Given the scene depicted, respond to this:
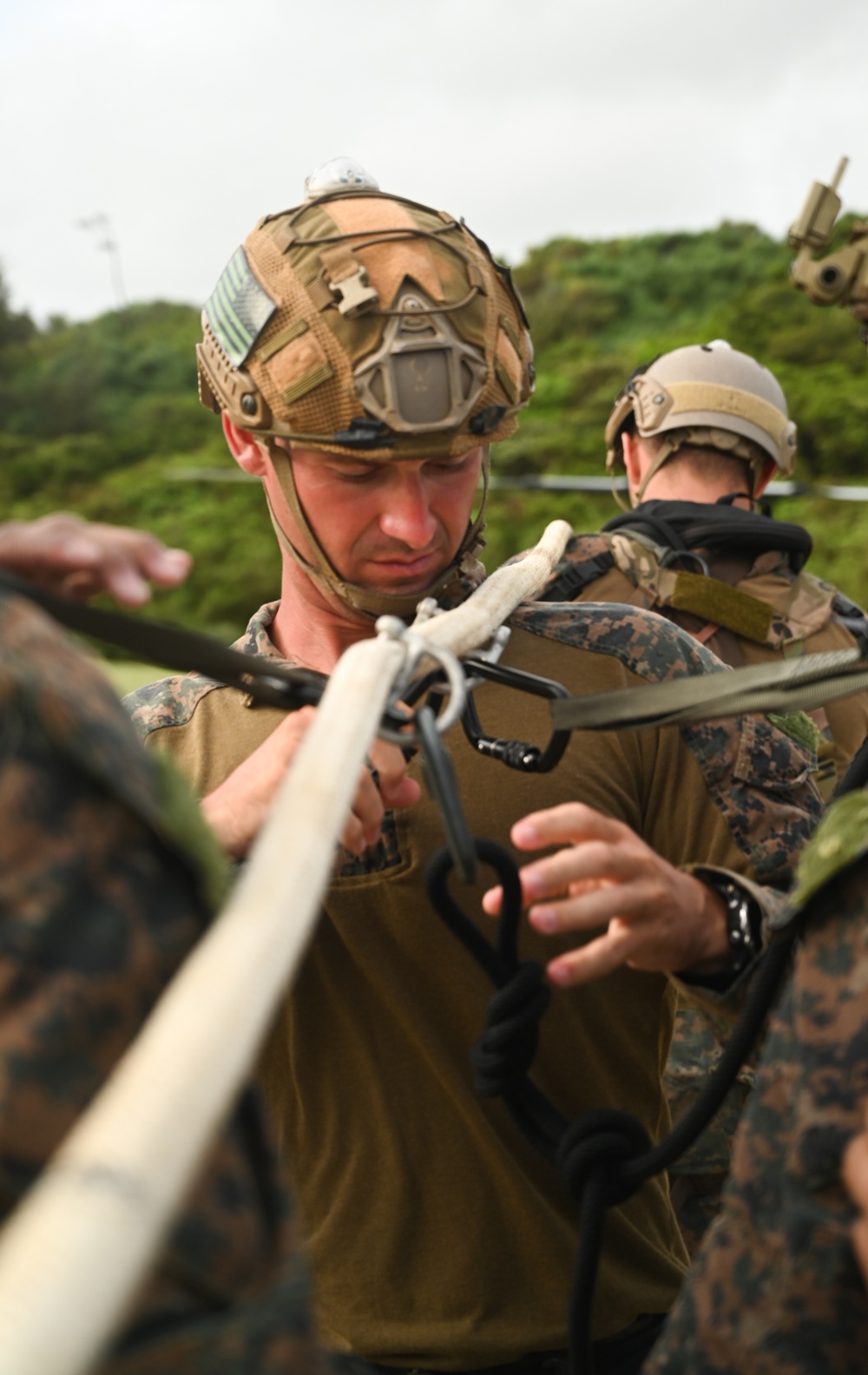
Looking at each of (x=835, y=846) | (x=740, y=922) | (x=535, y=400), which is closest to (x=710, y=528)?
(x=740, y=922)

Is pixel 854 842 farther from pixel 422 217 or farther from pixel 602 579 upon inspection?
pixel 602 579

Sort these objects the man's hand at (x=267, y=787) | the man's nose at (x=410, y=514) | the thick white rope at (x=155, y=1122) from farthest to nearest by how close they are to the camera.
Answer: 1. the man's nose at (x=410, y=514)
2. the man's hand at (x=267, y=787)
3. the thick white rope at (x=155, y=1122)

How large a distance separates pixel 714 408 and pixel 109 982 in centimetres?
386

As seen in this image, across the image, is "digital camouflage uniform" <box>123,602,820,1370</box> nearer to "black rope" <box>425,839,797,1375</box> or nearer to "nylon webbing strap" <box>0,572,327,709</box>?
"black rope" <box>425,839,797,1375</box>

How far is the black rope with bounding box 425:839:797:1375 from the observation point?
1403 millimetres

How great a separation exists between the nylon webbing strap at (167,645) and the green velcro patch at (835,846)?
0.57 metres

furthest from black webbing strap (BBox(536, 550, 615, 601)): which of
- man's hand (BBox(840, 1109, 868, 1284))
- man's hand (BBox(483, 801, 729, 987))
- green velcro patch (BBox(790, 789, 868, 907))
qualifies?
man's hand (BBox(840, 1109, 868, 1284))

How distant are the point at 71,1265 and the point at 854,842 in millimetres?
752

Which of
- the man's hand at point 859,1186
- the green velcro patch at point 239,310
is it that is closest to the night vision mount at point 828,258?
the green velcro patch at point 239,310

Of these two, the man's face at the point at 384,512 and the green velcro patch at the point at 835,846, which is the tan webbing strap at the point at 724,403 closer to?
the man's face at the point at 384,512

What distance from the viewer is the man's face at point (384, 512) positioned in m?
1.99

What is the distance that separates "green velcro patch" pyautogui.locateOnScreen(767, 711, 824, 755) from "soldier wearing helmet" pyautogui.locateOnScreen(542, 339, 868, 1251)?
5.00 feet

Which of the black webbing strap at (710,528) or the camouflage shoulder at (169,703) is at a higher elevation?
the camouflage shoulder at (169,703)

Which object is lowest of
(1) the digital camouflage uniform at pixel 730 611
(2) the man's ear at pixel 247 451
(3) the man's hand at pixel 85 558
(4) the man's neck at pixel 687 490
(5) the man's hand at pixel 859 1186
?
(1) the digital camouflage uniform at pixel 730 611
